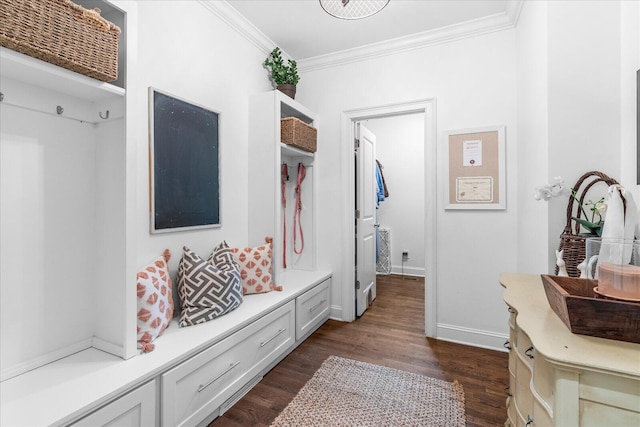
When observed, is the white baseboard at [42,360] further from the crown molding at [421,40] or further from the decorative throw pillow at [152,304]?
the crown molding at [421,40]

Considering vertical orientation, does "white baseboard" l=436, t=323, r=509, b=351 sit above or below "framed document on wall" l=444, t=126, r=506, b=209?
below

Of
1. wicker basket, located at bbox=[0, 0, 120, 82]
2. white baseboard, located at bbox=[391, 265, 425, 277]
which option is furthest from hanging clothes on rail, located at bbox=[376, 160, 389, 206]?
wicker basket, located at bbox=[0, 0, 120, 82]

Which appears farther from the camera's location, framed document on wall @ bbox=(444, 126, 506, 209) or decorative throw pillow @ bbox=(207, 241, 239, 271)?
framed document on wall @ bbox=(444, 126, 506, 209)

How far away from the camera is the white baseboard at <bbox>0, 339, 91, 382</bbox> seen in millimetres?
1216

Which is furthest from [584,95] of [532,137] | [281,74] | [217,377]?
[217,377]

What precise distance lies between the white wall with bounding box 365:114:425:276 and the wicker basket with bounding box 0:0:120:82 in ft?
13.9

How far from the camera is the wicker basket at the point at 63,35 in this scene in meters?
1.01

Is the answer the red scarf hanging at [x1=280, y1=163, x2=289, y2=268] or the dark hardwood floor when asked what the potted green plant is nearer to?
the red scarf hanging at [x1=280, y1=163, x2=289, y2=268]

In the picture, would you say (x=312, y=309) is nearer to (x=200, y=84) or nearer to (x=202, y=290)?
(x=202, y=290)

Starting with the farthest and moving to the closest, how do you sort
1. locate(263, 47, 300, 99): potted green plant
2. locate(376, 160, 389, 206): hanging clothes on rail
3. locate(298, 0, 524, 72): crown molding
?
locate(376, 160, 389, 206): hanging clothes on rail < locate(263, 47, 300, 99): potted green plant < locate(298, 0, 524, 72): crown molding

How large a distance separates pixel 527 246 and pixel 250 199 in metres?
2.15

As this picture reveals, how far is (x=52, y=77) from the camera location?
47.4 inches

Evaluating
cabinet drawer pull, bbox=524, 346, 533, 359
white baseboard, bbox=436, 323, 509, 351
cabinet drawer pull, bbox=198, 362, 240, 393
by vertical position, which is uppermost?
cabinet drawer pull, bbox=524, 346, 533, 359

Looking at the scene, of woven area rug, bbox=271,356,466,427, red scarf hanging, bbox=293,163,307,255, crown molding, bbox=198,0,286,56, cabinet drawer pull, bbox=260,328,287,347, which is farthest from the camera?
red scarf hanging, bbox=293,163,307,255
